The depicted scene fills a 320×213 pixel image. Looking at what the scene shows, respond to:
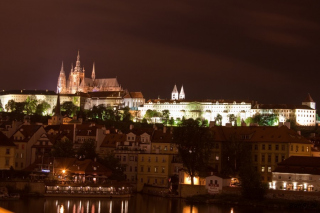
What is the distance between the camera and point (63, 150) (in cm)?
6381

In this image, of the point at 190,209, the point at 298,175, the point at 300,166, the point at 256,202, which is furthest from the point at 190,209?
the point at 300,166

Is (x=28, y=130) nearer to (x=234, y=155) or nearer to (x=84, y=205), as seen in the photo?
(x=84, y=205)

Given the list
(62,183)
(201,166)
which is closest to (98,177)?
(62,183)

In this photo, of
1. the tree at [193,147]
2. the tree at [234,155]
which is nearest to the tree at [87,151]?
the tree at [193,147]

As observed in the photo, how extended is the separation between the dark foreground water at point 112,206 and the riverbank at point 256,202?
107 centimetres

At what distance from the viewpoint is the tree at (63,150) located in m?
62.9

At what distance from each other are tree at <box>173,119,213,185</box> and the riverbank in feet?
9.55

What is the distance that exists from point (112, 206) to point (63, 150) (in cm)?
1493

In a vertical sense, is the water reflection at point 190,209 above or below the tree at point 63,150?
below

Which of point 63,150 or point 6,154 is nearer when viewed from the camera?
point 6,154

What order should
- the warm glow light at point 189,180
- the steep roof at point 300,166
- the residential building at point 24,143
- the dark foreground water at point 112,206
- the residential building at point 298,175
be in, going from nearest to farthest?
1. the dark foreground water at point 112,206
2. the residential building at point 298,175
3. the steep roof at point 300,166
4. the warm glow light at point 189,180
5. the residential building at point 24,143

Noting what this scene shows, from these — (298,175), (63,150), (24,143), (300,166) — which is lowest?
(298,175)

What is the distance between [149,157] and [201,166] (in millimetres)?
7679

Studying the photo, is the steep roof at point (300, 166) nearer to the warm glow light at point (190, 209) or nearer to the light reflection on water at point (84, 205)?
the warm glow light at point (190, 209)
